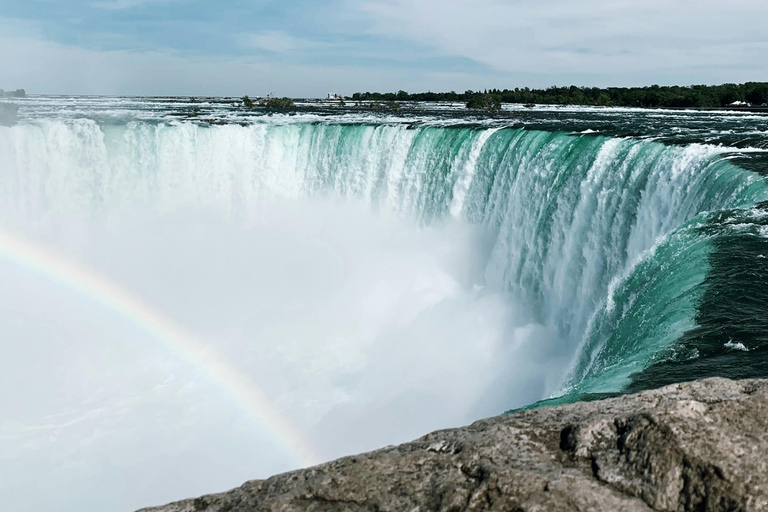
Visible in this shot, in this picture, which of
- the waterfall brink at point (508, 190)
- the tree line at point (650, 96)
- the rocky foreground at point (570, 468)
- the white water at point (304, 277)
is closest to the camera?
the rocky foreground at point (570, 468)

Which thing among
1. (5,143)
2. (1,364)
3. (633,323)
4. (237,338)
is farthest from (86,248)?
(633,323)

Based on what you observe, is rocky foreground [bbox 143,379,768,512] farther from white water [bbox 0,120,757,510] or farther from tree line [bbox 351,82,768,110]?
tree line [bbox 351,82,768,110]

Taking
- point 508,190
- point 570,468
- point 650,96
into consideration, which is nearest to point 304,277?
point 508,190

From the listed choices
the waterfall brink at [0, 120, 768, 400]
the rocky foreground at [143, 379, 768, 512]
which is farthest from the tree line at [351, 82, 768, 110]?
the rocky foreground at [143, 379, 768, 512]

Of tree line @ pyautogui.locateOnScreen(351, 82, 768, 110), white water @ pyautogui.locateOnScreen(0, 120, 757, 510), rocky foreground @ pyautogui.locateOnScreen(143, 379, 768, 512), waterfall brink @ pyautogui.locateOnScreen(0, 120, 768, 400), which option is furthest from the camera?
tree line @ pyautogui.locateOnScreen(351, 82, 768, 110)

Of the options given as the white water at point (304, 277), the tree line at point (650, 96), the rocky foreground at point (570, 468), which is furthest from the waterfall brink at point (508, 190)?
the tree line at point (650, 96)

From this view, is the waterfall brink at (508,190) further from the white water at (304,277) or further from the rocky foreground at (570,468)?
the rocky foreground at (570,468)
